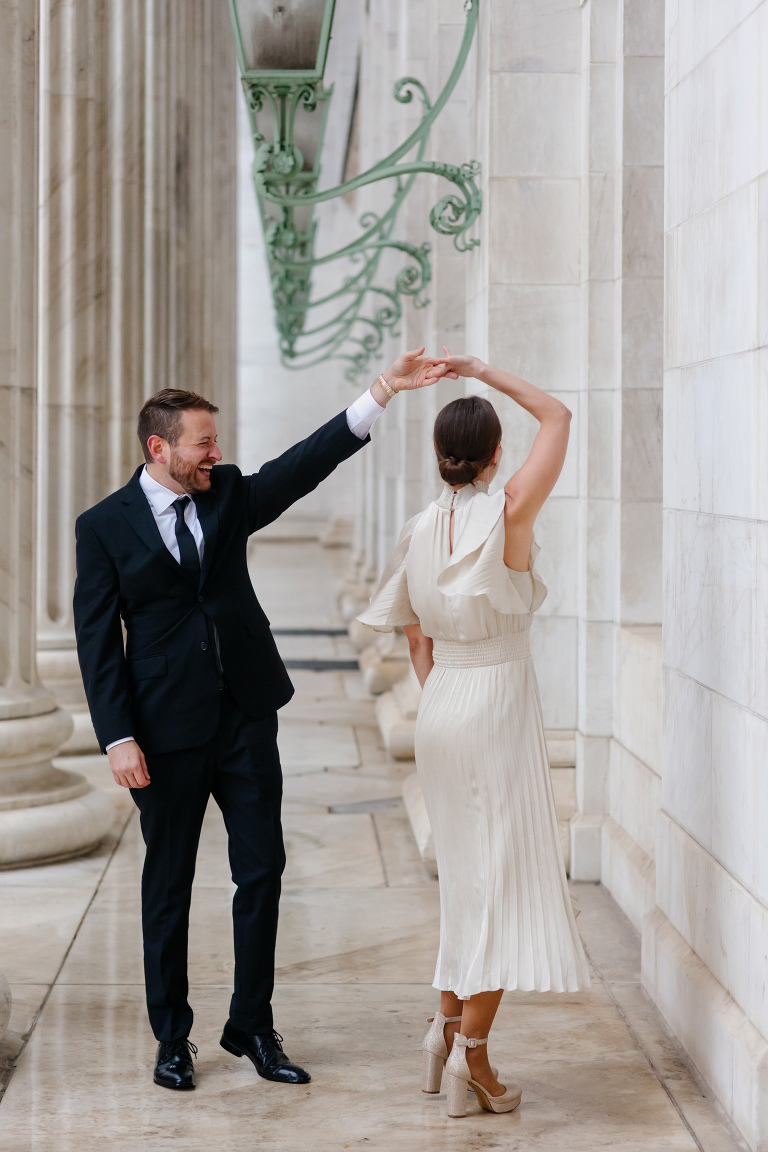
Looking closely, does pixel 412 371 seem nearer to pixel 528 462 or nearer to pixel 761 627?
pixel 528 462

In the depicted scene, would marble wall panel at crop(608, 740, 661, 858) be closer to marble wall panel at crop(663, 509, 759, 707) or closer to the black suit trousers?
marble wall panel at crop(663, 509, 759, 707)

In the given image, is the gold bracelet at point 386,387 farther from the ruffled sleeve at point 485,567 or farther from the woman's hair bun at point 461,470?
the ruffled sleeve at point 485,567

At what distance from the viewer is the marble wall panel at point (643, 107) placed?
598cm

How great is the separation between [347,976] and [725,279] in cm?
273

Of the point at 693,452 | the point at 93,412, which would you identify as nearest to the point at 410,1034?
the point at 693,452

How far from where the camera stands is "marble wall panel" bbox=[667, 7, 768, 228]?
3.53 m

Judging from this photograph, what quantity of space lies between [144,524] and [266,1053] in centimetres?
156

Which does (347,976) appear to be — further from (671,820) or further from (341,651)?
(341,651)

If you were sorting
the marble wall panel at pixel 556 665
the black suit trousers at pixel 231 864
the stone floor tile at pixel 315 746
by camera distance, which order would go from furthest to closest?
the stone floor tile at pixel 315 746
the marble wall panel at pixel 556 665
the black suit trousers at pixel 231 864

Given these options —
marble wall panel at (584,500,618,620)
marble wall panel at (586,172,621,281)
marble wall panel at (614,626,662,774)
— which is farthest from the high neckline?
marble wall panel at (586,172,621,281)

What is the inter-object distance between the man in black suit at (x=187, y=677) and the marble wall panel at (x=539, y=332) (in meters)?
2.32

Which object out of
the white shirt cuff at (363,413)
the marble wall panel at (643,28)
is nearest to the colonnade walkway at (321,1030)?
the white shirt cuff at (363,413)

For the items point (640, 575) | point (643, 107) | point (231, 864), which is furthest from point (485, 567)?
point (643, 107)

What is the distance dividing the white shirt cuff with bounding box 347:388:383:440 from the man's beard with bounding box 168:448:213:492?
42 centimetres
